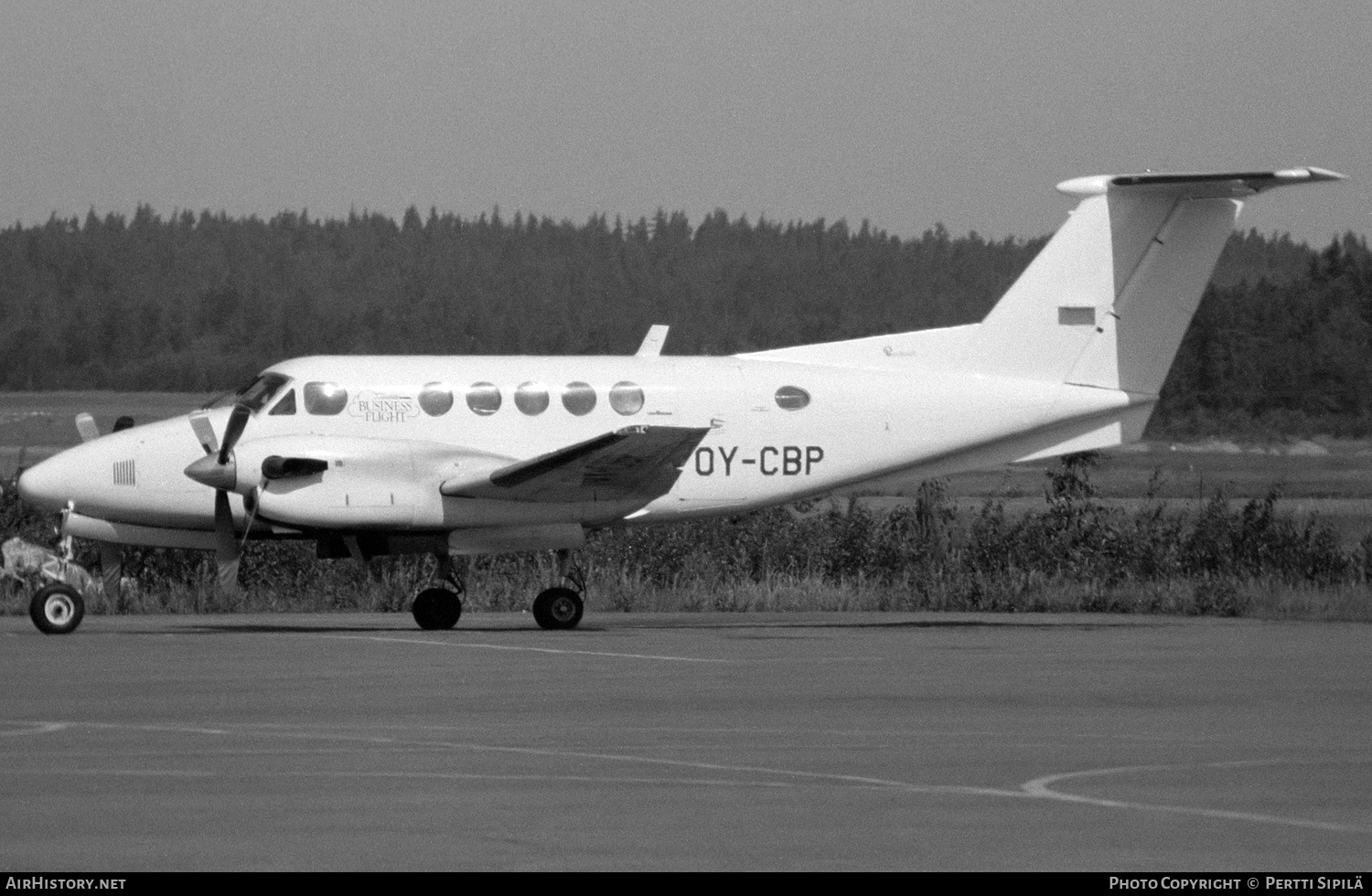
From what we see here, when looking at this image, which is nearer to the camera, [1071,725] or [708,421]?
[1071,725]

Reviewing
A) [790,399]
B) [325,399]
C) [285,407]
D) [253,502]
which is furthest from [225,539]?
[790,399]

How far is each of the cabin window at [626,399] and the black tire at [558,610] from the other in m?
2.06

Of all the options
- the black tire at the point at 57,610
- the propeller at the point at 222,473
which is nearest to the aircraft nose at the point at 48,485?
the black tire at the point at 57,610

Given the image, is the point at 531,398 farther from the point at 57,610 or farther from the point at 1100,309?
the point at 1100,309

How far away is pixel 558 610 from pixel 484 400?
7.59ft

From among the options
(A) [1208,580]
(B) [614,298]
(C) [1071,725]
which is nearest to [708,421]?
(A) [1208,580]

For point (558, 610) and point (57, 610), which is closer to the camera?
point (57, 610)

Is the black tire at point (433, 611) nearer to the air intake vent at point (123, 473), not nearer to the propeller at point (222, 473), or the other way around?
the propeller at point (222, 473)

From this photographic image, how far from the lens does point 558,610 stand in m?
20.4

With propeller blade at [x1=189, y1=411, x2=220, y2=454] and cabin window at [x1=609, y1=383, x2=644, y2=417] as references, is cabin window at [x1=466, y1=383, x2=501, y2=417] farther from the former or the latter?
propeller blade at [x1=189, y1=411, x2=220, y2=454]

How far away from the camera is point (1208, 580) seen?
24422 mm

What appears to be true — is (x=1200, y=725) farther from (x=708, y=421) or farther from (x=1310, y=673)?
(x=708, y=421)

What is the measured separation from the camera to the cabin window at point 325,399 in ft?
67.9

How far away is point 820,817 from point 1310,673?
24.4 feet
